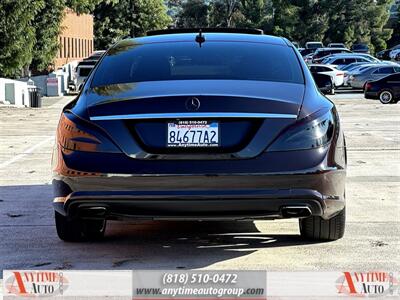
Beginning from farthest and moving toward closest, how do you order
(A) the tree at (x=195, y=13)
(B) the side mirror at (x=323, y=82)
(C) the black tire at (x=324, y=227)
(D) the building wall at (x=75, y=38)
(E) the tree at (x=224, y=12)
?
1. (A) the tree at (x=195, y=13)
2. (E) the tree at (x=224, y=12)
3. (D) the building wall at (x=75, y=38)
4. (B) the side mirror at (x=323, y=82)
5. (C) the black tire at (x=324, y=227)

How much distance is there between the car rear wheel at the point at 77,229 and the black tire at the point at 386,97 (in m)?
23.4

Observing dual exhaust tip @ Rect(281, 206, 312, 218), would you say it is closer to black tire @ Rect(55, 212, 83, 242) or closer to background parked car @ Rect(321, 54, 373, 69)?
black tire @ Rect(55, 212, 83, 242)

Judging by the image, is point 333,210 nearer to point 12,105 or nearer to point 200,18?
point 12,105

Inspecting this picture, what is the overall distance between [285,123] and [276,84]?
0.53 meters

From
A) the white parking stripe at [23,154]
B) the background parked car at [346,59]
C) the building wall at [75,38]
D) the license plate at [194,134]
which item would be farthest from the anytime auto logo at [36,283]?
the building wall at [75,38]

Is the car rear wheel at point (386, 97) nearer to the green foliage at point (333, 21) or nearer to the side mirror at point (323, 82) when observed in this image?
the side mirror at point (323, 82)

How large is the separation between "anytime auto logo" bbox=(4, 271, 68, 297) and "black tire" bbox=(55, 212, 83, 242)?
80 cm

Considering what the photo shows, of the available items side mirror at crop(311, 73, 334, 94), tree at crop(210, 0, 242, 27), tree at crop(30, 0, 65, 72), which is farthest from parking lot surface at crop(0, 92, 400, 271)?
tree at crop(210, 0, 242, 27)

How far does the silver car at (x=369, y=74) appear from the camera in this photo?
3569cm

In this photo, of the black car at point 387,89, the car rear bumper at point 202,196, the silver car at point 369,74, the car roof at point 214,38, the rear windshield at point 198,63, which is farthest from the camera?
the silver car at point 369,74

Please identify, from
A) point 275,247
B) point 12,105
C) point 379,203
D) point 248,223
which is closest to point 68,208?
point 275,247

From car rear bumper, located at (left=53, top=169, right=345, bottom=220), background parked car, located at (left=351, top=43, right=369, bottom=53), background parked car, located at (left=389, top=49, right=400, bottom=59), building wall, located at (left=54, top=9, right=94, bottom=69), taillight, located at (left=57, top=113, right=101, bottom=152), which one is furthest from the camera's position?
background parked car, located at (left=351, top=43, right=369, bottom=53)

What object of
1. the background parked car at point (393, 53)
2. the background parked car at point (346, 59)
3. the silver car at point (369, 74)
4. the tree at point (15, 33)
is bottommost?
the background parked car at point (393, 53)

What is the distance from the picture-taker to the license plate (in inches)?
193
